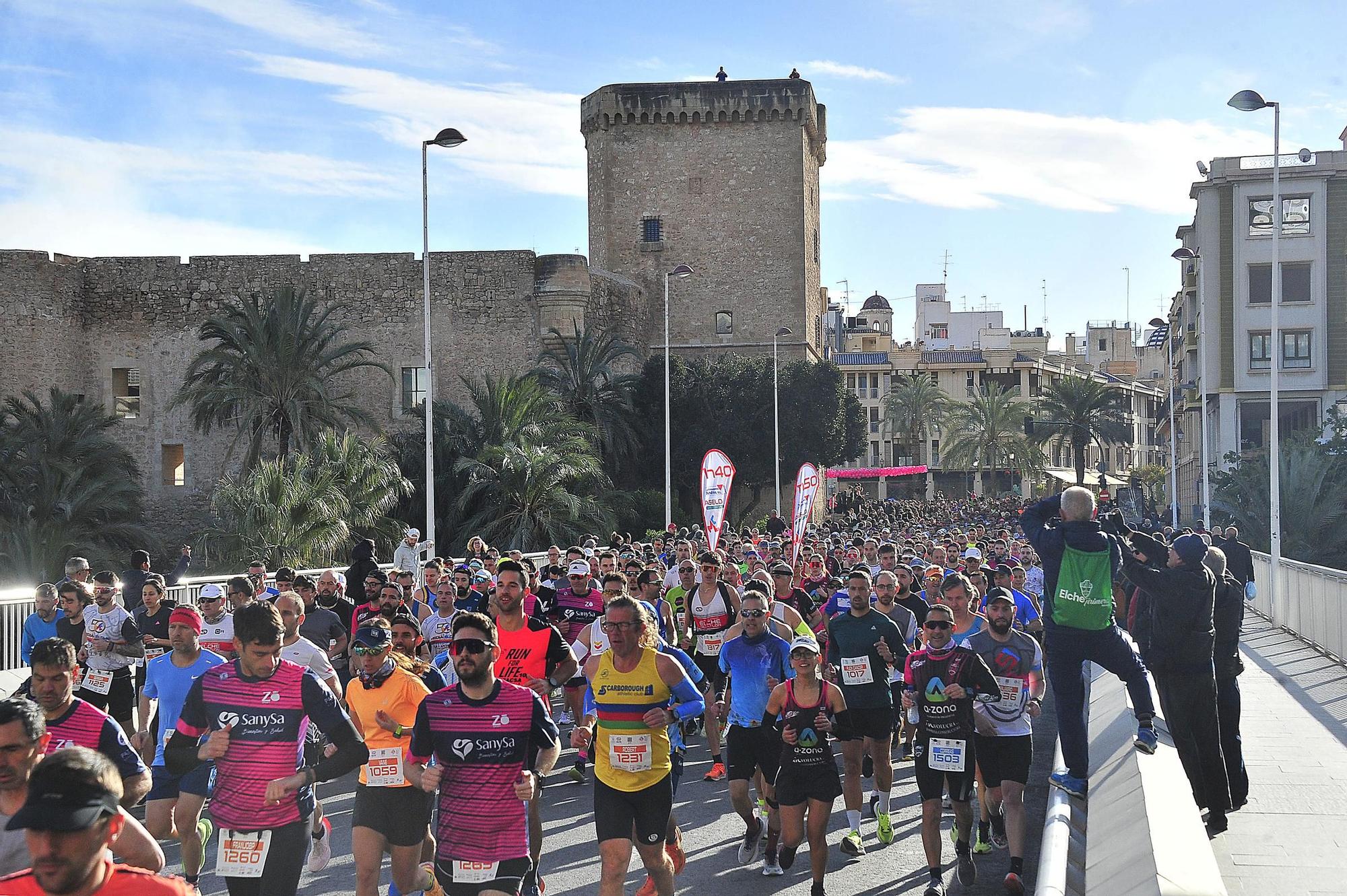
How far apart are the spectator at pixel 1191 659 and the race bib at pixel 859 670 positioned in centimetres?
187

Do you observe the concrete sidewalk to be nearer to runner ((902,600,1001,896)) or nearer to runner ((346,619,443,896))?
runner ((902,600,1001,896))

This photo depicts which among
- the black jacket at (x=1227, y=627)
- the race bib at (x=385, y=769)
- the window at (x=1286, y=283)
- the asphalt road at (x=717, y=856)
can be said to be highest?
the window at (x=1286, y=283)

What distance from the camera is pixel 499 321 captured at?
163 feet

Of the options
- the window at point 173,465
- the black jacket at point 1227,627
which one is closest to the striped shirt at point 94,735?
the black jacket at point 1227,627

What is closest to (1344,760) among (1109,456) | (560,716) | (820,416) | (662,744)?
(662,744)

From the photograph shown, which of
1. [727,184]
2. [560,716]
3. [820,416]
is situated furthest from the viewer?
[727,184]

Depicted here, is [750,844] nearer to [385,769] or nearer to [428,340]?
[385,769]

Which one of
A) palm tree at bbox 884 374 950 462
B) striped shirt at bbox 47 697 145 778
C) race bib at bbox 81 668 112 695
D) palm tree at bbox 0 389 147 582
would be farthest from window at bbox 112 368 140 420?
palm tree at bbox 884 374 950 462

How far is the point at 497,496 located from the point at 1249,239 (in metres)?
29.7

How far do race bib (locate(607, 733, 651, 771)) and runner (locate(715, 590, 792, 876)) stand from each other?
1829 millimetres

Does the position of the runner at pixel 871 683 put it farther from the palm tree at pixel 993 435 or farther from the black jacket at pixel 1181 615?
the palm tree at pixel 993 435

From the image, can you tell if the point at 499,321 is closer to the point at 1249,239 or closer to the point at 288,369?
the point at 288,369

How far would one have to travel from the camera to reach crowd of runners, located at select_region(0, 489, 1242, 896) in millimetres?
5695

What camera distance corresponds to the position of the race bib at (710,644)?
11.7 m
